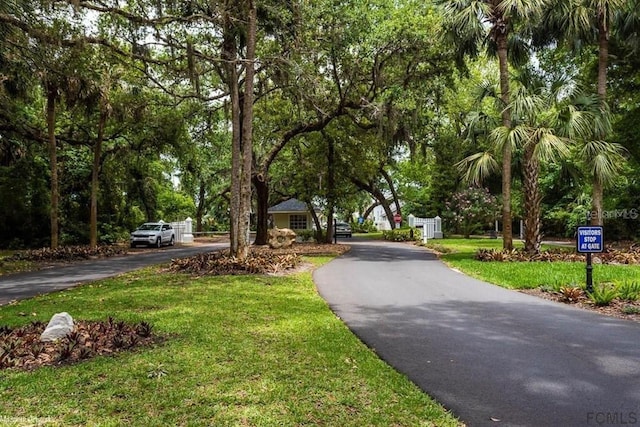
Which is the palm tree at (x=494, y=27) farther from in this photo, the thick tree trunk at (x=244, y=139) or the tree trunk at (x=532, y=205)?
the thick tree trunk at (x=244, y=139)

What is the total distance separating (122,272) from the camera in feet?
44.5

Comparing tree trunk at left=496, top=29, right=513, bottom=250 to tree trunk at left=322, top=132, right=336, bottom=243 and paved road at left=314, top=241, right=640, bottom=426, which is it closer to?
paved road at left=314, top=241, right=640, bottom=426

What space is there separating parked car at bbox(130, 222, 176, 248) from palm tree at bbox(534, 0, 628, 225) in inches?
794

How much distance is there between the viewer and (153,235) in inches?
983

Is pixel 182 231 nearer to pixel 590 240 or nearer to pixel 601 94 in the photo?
pixel 601 94

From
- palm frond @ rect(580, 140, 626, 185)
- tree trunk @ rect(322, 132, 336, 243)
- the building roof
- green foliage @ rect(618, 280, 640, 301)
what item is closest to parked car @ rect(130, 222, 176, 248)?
tree trunk @ rect(322, 132, 336, 243)

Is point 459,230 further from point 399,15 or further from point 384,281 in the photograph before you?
point 384,281

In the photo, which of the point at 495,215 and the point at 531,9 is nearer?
the point at 531,9

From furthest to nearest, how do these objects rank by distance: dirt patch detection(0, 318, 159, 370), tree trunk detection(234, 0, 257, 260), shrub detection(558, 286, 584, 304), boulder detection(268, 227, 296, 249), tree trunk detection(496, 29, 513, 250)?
boulder detection(268, 227, 296, 249) < tree trunk detection(496, 29, 513, 250) < tree trunk detection(234, 0, 257, 260) < shrub detection(558, 286, 584, 304) < dirt patch detection(0, 318, 159, 370)

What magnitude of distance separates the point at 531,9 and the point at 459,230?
23.4 metres

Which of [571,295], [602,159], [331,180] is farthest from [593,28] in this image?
[331,180]

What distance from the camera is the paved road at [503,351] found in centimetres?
383

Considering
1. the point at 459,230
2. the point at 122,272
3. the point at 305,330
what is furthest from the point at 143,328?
the point at 459,230

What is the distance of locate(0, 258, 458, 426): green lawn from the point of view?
3533mm
